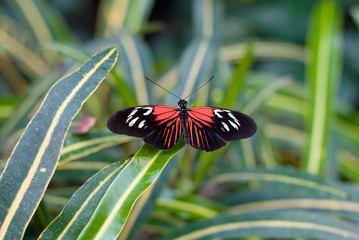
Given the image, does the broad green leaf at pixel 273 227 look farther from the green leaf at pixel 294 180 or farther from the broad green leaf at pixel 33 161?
the broad green leaf at pixel 33 161

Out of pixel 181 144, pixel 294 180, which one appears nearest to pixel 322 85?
pixel 294 180

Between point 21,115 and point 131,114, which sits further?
point 21,115

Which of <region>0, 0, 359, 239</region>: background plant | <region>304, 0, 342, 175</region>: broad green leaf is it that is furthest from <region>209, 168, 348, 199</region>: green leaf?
<region>304, 0, 342, 175</region>: broad green leaf

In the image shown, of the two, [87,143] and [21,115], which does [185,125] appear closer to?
[87,143]

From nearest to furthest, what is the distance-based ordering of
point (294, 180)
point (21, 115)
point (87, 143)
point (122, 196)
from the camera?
point (122, 196)
point (87, 143)
point (294, 180)
point (21, 115)

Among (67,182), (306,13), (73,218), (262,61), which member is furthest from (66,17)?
(73,218)

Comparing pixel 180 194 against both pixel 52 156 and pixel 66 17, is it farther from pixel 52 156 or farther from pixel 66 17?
pixel 66 17

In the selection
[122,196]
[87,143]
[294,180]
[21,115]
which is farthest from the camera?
[21,115]

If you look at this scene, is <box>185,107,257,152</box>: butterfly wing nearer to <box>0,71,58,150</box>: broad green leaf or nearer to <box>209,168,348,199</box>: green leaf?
<box>209,168,348,199</box>: green leaf
